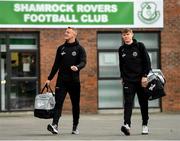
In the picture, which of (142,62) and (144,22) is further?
(144,22)

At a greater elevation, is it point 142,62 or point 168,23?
point 168,23

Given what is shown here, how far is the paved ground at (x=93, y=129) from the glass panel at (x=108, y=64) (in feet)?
4.91

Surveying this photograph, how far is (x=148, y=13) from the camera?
1850cm

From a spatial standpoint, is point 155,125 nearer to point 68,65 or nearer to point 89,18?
point 68,65

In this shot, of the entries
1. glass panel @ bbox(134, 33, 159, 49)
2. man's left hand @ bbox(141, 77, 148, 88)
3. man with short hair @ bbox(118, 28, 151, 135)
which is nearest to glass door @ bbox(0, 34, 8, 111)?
glass panel @ bbox(134, 33, 159, 49)

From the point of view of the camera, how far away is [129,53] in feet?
35.8

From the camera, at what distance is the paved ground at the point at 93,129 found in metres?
10.7

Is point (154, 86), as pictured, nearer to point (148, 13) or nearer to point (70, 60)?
point (70, 60)

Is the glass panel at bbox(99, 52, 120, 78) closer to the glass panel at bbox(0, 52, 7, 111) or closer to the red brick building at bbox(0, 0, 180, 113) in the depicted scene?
the red brick building at bbox(0, 0, 180, 113)

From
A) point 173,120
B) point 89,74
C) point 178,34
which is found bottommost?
point 173,120

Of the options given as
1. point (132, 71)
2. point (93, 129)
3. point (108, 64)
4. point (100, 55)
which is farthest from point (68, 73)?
point (108, 64)

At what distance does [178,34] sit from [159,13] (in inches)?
35.5


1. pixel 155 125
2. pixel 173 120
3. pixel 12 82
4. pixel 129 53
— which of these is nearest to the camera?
pixel 129 53

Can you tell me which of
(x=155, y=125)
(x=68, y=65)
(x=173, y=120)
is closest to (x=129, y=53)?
(x=68, y=65)
